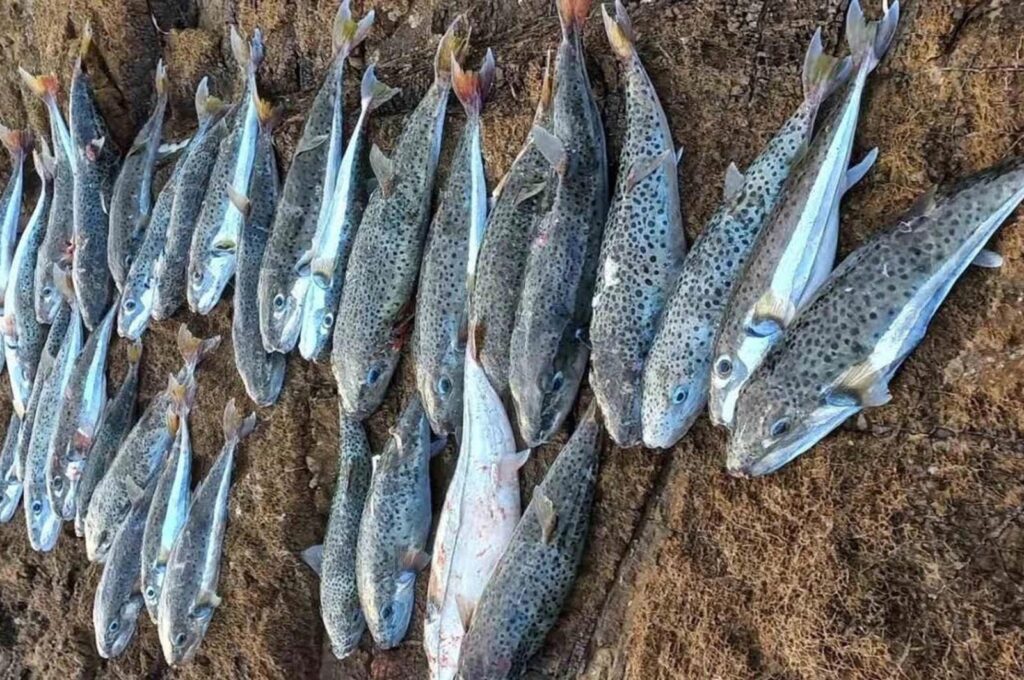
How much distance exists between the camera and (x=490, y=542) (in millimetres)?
3578

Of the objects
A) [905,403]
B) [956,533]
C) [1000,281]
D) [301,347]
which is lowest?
[956,533]

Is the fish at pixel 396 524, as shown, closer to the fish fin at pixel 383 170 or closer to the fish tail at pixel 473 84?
the fish fin at pixel 383 170

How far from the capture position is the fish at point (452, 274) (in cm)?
373

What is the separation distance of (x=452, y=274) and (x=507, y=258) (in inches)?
13.2

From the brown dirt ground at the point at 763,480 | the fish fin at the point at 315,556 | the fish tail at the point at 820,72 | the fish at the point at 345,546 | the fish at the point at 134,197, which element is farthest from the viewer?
the fish at the point at 134,197

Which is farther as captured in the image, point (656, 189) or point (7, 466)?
point (7, 466)

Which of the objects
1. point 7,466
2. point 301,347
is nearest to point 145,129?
point 301,347

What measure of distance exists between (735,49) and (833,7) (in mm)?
387

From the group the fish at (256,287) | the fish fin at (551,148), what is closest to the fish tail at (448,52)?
the fish fin at (551,148)

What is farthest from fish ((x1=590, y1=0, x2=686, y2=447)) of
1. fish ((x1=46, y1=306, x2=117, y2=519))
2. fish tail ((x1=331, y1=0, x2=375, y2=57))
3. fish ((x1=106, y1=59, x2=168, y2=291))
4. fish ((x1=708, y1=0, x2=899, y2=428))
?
fish ((x1=46, y1=306, x2=117, y2=519))

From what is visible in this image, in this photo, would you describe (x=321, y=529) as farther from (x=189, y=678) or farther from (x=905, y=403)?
(x=905, y=403)

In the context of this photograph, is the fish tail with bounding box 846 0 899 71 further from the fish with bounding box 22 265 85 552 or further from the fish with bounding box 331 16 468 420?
the fish with bounding box 22 265 85 552

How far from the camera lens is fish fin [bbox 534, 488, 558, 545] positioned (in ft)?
11.0

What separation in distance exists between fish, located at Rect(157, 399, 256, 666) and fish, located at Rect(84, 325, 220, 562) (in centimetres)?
49
